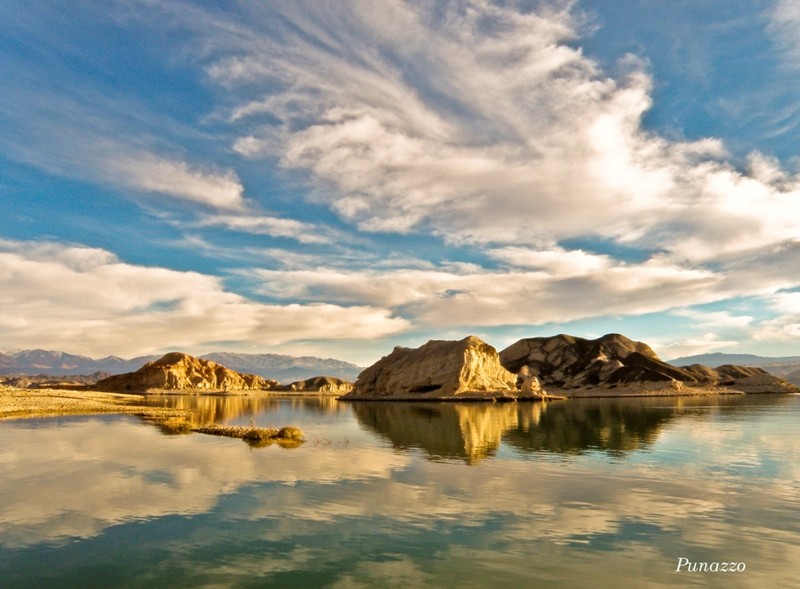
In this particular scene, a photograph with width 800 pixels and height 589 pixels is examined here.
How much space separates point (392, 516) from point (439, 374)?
118737 millimetres

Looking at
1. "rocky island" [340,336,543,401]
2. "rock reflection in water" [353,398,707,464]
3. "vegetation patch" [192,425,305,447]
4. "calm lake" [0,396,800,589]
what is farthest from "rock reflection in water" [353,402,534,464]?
"rocky island" [340,336,543,401]

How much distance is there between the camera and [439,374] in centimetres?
13700

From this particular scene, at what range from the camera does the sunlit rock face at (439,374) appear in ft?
433

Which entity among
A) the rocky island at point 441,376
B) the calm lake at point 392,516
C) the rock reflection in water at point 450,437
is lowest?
the calm lake at point 392,516

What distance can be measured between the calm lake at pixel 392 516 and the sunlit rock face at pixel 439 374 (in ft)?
310

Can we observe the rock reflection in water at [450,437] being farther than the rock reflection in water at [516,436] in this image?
No

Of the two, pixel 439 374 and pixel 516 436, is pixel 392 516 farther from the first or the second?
pixel 439 374

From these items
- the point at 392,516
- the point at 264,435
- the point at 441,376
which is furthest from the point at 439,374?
the point at 392,516

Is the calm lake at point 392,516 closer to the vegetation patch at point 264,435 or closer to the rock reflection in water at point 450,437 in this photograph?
the rock reflection in water at point 450,437

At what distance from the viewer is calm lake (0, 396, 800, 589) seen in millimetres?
14016

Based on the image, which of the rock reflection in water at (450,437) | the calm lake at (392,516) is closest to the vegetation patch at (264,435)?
the calm lake at (392,516)

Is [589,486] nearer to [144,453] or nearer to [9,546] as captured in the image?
[9,546]

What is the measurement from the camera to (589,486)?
24.7 metres

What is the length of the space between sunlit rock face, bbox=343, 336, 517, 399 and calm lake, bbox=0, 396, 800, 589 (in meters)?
94.5
